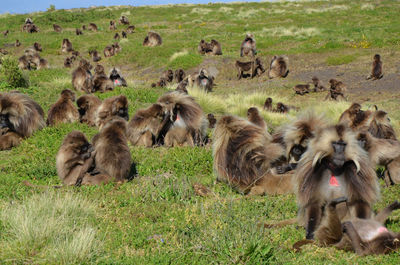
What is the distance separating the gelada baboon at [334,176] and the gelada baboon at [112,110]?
6232 mm

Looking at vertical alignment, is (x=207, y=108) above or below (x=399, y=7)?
below

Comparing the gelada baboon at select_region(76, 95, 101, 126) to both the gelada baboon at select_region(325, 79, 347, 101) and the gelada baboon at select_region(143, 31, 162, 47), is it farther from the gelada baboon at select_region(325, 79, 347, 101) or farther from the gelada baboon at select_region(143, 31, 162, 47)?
the gelada baboon at select_region(143, 31, 162, 47)

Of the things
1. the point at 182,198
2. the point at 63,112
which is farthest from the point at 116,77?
the point at 182,198

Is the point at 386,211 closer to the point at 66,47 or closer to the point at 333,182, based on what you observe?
the point at 333,182

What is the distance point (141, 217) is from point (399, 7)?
48.1 metres

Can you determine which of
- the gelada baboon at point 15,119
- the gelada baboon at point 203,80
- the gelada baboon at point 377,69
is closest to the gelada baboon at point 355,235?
the gelada baboon at point 15,119

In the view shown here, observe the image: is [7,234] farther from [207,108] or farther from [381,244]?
[207,108]

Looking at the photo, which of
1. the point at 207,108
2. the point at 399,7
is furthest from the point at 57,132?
the point at 399,7

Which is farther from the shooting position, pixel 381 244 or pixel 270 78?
pixel 270 78

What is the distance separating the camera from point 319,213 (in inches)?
192

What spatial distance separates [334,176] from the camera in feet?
16.0

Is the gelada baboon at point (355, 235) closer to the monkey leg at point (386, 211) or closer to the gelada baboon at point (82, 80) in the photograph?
the monkey leg at point (386, 211)

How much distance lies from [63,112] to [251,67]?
509 inches

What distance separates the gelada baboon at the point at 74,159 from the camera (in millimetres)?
7305
